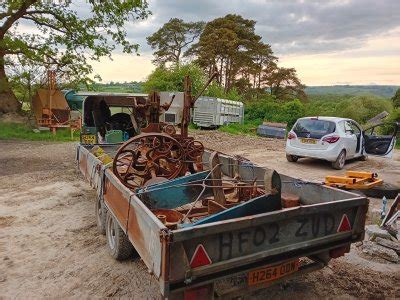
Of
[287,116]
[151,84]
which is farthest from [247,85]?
[151,84]

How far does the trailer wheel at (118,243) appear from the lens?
4.41 m

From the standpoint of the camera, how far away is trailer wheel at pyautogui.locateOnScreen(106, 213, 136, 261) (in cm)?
441

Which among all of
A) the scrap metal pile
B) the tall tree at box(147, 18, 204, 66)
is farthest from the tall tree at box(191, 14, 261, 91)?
the scrap metal pile

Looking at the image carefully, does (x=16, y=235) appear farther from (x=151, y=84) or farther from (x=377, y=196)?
(x=151, y=84)

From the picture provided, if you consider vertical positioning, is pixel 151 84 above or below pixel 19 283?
above

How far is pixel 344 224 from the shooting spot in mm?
3520

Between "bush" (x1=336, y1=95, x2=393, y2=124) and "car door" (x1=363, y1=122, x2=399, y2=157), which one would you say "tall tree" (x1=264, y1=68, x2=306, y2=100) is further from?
A: "car door" (x1=363, y1=122, x2=399, y2=157)

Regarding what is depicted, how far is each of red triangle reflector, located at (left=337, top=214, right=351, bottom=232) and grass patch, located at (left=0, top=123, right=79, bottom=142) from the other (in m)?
15.9

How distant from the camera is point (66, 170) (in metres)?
10.6

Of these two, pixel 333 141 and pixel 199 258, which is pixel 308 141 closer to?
pixel 333 141

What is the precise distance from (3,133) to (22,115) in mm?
2391

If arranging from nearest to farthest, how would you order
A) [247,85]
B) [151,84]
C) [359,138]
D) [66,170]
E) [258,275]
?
[258,275]
[66,170]
[359,138]
[151,84]
[247,85]

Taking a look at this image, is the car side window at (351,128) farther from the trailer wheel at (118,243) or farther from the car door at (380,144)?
the trailer wheel at (118,243)

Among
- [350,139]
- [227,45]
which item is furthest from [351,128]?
[227,45]
